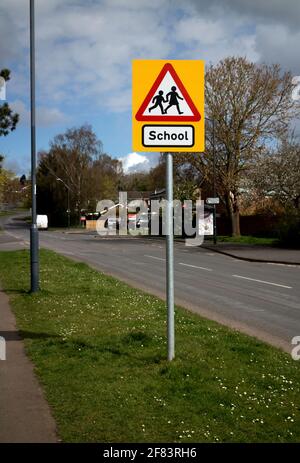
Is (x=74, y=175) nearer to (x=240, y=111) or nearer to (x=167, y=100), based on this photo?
(x=240, y=111)

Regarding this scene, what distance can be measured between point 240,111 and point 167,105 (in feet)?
110

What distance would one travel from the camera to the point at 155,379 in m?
5.38

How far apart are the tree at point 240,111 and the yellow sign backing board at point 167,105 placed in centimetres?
3195

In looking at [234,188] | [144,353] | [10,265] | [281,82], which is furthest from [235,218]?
[144,353]

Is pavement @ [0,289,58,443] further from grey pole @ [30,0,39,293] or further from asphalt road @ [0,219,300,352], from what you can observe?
grey pole @ [30,0,39,293]

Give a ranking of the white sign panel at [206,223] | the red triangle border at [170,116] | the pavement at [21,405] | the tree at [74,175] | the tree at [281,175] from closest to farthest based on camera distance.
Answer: the pavement at [21,405], the red triangle border at [170,116], the tree at [281,175], the white sign panel at [206,223], the tree at [74,175]

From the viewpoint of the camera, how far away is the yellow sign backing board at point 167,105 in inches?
229

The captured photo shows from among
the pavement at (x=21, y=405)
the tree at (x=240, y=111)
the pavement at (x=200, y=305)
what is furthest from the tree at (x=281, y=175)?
the pavement at (x=21, y=405)

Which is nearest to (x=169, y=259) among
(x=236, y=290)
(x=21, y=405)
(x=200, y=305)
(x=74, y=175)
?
(x=21, y=405)

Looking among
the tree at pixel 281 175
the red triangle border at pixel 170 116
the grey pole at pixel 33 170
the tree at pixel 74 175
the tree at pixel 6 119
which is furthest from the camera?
the tree at pixel 74 175

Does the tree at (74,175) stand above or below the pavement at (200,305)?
above

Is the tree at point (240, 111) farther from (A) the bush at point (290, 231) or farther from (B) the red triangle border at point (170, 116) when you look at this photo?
(B) the red triangle border at point (170, 116)
